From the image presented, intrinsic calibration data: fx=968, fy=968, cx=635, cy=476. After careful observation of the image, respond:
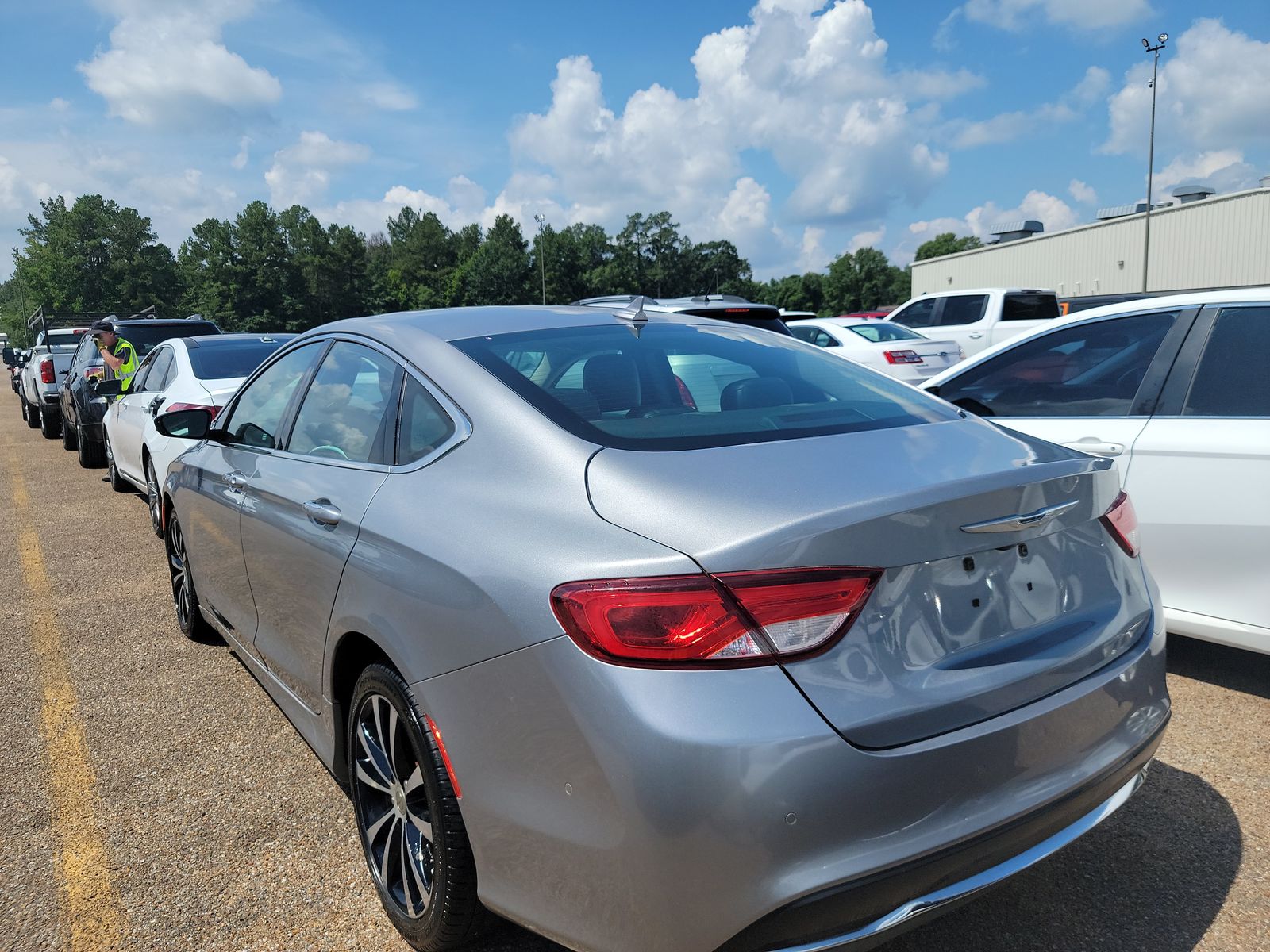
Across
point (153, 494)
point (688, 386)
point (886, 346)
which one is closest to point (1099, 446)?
point (688, 386)

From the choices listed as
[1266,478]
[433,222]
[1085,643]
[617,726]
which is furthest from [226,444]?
[433,222]

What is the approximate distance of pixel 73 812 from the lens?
319 cm

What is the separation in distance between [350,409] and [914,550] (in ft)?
5.90

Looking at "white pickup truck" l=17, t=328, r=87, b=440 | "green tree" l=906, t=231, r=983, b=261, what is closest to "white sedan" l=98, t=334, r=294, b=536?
"white pickup truck" l=17, t=328, r=87, b=440

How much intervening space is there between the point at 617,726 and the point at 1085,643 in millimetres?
1057

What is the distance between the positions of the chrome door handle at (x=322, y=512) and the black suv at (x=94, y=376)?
30.4 feet

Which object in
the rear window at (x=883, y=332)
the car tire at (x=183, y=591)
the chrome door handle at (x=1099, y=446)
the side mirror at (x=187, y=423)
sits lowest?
the car tire at (x=183, y=591)

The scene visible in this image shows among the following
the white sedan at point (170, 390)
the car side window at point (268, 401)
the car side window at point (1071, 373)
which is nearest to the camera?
the car side window at point (268, 401)

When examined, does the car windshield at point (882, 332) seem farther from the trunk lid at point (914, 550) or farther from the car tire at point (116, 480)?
the trunk lid at point (914, 550)

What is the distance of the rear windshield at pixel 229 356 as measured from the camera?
7.34 meters

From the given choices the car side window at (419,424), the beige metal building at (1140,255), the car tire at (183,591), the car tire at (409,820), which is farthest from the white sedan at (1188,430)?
the beige metal building at (1140,255)

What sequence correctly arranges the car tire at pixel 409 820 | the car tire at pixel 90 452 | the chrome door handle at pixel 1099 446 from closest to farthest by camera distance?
1. the car tire at pixel 409 820
2. the chrome door handle at pixel 1099 446
3. the car tire at pixel 90 452

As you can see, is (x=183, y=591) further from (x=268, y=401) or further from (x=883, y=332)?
(x=883, y=332)

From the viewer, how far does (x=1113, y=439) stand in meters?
3.90
